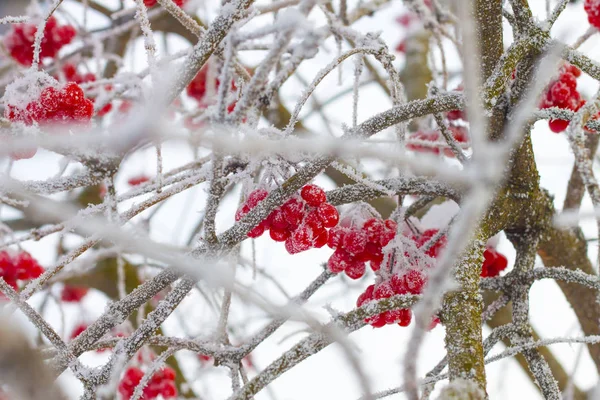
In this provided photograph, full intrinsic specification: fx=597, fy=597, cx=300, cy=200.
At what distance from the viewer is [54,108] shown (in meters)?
0.89

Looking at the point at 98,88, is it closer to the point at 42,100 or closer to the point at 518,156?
the point at 42,100

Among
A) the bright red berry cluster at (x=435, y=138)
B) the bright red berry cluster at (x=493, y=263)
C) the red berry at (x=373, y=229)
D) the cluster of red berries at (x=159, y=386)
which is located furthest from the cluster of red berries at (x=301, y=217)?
the cluster of red berries at (x=159, y=386)

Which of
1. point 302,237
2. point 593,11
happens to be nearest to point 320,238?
point 302,237

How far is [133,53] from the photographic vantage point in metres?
1.83

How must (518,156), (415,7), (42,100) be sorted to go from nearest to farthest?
(42,100), (518,156), (415,7)

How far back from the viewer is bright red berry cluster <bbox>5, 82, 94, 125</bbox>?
0.88m

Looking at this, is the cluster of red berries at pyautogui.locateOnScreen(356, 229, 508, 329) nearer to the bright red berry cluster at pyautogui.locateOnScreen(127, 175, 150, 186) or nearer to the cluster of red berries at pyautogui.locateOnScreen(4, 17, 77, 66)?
the cluster of red berries at pyautogui.locateOnScreen(4, 17, 77, 66)

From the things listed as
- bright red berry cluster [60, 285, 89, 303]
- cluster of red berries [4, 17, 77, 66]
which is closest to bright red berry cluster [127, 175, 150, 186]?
bright red berry cluster [60, 285, 89, 303]

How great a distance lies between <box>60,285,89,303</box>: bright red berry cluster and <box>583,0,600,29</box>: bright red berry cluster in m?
2.26

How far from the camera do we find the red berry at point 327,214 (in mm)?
889

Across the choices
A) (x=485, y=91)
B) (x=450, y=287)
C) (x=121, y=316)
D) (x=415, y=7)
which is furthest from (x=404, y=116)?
(x=415, y=7)

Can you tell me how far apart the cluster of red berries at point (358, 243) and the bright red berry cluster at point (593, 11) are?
25.8 inches

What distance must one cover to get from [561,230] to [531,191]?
28 centimetres

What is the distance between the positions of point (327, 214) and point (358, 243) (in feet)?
0.38
